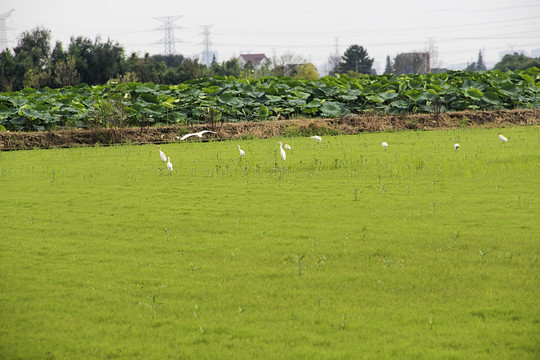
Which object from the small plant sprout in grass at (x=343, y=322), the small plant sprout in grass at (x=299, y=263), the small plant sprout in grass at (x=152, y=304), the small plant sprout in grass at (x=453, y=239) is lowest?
the small plant sprout in grass at (x=343, y=322)

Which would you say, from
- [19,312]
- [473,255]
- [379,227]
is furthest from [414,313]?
[19,312]

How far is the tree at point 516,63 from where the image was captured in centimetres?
6003

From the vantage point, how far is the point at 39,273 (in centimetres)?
600

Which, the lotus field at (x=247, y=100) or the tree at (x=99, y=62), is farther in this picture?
the tree at (x=99, y=62)

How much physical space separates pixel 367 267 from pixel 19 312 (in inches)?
139

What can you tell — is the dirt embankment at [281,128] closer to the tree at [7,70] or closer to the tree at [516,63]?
the tree at [7,70]

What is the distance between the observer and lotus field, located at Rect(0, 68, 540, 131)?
875 inches

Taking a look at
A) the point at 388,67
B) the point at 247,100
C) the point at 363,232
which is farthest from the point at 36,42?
the point at 388,67

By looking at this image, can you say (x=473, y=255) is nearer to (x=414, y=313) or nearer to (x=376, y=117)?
(x=414, y=313)

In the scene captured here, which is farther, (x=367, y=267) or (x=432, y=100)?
(x=432, y=100)

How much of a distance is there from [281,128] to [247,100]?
358 centimetres

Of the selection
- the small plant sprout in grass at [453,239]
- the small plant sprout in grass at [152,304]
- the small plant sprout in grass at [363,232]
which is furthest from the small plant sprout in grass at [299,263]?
the small plant sprout in grass at [453,239]

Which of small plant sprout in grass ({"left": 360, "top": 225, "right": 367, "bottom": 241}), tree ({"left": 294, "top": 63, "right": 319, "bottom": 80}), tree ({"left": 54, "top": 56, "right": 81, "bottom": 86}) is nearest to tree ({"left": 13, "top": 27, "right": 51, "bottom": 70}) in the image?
tree ({"left": 54, "top": 56, "right": 81, "bottom": 86})

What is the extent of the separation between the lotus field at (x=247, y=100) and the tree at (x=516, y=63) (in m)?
34.6
